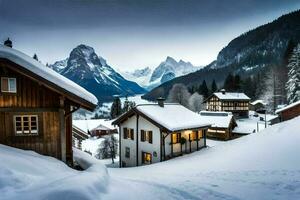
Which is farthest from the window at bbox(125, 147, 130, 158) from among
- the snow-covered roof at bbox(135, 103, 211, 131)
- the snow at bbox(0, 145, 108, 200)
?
the snow at bbox(0, 145, 108, 200)

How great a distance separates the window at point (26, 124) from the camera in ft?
45.8

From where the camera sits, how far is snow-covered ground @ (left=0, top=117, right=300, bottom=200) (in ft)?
26.0

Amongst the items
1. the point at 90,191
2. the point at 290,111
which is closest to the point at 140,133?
the point at 290,111

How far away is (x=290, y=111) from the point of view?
1384 inches

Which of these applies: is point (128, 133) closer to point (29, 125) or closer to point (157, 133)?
point (157, 133)

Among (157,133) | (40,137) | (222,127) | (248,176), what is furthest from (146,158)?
(222,127)

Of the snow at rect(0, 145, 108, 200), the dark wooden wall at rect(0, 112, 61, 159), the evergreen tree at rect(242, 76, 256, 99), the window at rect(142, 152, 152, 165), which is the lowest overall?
the window at rect(142, 152, 152, 165)

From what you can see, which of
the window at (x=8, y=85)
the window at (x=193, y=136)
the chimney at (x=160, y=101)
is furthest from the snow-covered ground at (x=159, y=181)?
the chimney at (x=160, y=101)

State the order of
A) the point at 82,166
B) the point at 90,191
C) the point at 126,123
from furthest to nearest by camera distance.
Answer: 1. the point at 126,123
2. the point at 82,166
3. the point at 90,191

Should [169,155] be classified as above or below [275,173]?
below

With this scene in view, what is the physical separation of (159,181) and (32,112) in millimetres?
8266

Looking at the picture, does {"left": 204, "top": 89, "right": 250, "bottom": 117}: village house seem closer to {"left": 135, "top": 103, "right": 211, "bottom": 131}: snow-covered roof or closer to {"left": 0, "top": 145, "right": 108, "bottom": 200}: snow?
{"left": 135, "top": 103, "right": 211, "bottom": 131}: snow-covered roof

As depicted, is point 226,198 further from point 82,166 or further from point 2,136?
point 2,136

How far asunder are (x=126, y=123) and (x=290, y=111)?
22.4 metres
